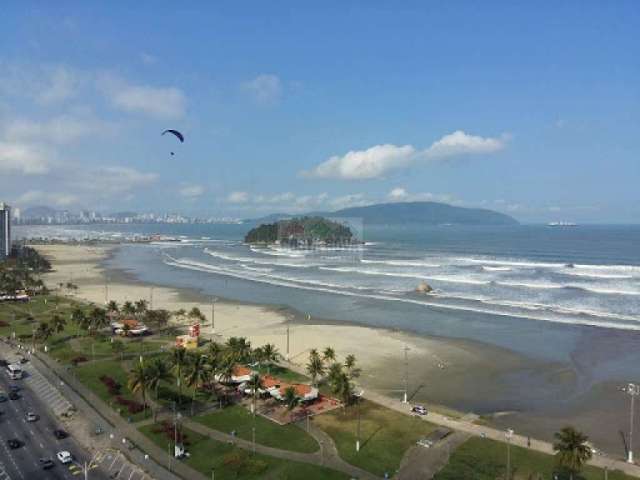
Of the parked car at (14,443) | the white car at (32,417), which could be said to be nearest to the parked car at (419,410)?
the parked car at (14,443)

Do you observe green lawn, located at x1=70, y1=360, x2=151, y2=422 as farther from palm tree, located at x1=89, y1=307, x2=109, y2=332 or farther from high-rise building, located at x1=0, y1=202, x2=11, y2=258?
high-rise building, located at x1=0, y1=202, x2=11, y2=258

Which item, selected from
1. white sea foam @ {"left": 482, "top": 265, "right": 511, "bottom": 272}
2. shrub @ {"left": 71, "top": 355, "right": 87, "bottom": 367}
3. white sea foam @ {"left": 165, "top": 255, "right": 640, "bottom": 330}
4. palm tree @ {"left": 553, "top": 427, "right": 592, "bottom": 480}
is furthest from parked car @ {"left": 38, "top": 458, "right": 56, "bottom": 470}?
white sea foam @ {"left": 482, "top": 265, "right": 511, "bottom": 272}

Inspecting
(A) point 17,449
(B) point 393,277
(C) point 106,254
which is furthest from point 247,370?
(C) point 106,254

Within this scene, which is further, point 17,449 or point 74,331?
point 74,331

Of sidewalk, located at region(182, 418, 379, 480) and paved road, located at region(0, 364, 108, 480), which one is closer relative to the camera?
paved road, located at region(0, 364, 108, 480)

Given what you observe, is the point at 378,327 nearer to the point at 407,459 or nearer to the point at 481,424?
the point at 481,424
